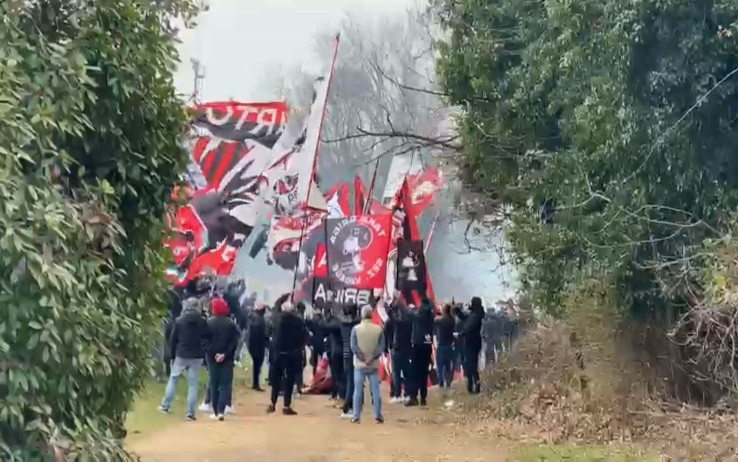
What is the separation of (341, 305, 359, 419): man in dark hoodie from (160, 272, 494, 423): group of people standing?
0.02 m

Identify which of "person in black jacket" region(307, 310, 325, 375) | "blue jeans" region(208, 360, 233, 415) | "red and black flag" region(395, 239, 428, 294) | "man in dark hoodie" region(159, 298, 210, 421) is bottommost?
"blue jeans" region(208, 360, 233, 415)

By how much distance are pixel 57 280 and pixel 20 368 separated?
528 millimetres

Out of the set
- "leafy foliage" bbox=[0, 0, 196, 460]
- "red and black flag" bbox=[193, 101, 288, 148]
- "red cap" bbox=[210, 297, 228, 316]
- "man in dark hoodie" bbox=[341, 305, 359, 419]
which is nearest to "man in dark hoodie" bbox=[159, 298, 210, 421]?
"red cap" bbox=[210, 297, 228, 316]

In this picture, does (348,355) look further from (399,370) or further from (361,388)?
(399,370)

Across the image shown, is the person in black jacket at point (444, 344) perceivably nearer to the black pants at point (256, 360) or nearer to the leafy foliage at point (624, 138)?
the black pants at point (256, 360)

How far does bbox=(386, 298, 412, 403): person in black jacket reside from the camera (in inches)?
770

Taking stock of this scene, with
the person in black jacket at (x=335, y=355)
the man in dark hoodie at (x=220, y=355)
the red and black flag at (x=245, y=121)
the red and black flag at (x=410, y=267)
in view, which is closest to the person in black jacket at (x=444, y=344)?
the red and black flag at (x=410, y=267)

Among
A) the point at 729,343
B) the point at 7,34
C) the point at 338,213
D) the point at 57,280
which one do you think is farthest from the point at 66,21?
the point at 338,213

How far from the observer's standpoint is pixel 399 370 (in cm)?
2031

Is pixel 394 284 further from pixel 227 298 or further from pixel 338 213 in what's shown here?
pixel 338 213

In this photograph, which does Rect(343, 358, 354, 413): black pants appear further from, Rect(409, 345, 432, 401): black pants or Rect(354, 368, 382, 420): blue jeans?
Rect(409, 345, 432, 401): black pants

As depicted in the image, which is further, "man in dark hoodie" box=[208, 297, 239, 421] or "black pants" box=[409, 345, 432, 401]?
"black pants" box=[409, 345, 432, 401]

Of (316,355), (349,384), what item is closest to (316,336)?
(316,355)

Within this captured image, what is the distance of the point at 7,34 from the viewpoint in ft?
21.6
